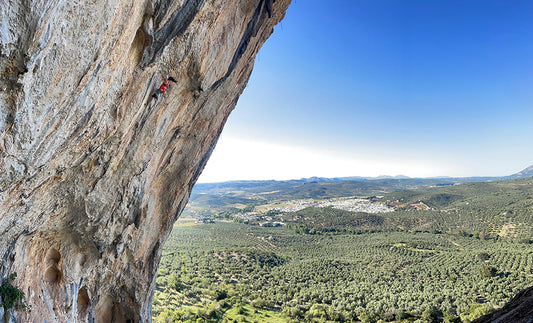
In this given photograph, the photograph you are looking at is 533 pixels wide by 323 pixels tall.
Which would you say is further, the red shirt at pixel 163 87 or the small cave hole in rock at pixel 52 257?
the small cave hole in rock at pixel 52 257

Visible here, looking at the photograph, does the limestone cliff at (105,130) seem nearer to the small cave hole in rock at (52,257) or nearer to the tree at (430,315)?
the small cave hole in rock at (52,257)

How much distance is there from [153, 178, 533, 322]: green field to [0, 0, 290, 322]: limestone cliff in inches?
928

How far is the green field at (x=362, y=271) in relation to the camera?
3497cm

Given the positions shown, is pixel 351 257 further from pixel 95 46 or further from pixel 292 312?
pixel 95 46

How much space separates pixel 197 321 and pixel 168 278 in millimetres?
16338

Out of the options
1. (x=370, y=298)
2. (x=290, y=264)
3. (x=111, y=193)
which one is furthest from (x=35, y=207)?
(x=290, y=264)

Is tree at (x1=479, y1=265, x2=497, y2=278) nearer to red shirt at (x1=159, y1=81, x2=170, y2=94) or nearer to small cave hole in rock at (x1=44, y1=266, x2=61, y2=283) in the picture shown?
red shirt at (x1=159, y1=81, x2=170, y2=94)

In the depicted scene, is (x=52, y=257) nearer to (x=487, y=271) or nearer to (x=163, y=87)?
(x=163, y=87)

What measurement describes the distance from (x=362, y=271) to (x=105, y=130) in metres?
57.2

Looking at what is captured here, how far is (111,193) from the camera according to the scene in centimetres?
1037

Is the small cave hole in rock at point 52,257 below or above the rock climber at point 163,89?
below

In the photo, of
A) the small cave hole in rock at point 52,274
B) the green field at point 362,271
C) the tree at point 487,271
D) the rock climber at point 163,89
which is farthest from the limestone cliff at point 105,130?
the tree at point 487,271

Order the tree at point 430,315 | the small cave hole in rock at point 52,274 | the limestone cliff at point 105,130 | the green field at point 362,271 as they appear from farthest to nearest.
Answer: the green field at point 362,271 → the tree at point 430,315 → the small cave hole in rock at point 52,274 → the limestone cliff at point 105,130

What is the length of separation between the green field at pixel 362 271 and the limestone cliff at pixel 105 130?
2357cm
